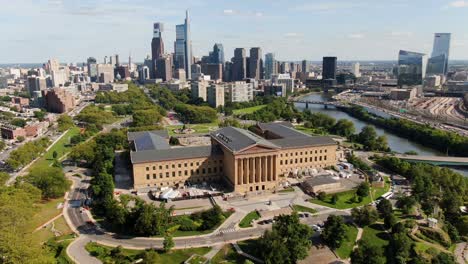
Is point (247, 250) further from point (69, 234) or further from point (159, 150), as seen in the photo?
point (159, 150)

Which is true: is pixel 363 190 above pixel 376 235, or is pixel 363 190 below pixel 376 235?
above

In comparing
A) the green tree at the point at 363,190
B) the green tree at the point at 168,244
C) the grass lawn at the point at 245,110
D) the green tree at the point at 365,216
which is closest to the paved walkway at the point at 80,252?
the green tree at the point at 168,244

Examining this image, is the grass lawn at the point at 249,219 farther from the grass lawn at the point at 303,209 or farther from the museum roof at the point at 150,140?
the museum roof at the point at 150,140

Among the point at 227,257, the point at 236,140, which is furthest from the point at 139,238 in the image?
the point at 236,140

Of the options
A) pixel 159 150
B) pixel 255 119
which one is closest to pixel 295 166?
pixel 159 150

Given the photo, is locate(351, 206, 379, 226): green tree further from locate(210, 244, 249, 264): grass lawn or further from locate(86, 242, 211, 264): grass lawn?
locate(86, 242, 211, 264): grass lawn

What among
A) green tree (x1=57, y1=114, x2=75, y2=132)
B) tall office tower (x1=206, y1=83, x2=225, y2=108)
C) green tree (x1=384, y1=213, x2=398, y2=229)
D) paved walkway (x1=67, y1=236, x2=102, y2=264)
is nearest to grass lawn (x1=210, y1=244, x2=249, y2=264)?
paved walkway (x1=67, y1=236, x2=102, y2=264)

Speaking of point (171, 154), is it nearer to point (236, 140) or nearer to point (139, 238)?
point (236, 140)
